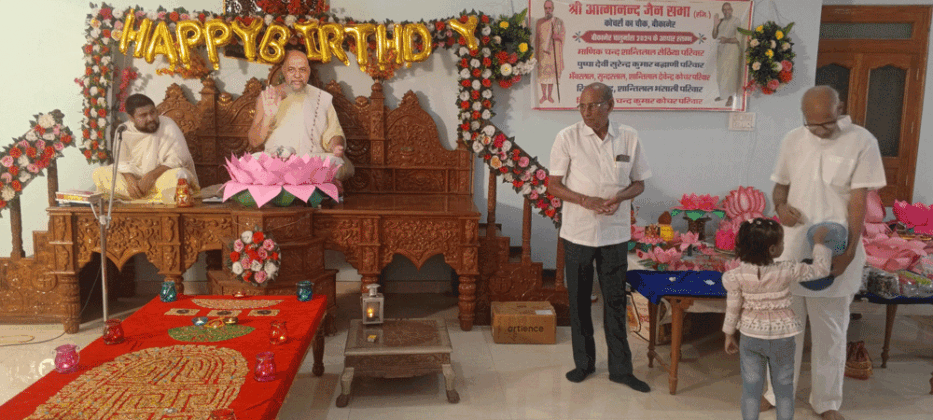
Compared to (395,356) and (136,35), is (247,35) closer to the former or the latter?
(136,35)

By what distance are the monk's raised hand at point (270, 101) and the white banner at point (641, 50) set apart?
2.58m

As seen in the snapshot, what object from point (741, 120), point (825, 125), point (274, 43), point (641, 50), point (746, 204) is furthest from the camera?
point (741, 120)

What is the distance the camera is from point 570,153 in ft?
13.8

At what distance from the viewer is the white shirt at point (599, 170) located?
413 centimetres

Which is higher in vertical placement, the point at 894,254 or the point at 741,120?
the point at 741,120

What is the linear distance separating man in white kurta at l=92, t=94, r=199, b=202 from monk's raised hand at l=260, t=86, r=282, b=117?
821 millimetres

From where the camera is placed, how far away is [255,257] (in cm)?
508

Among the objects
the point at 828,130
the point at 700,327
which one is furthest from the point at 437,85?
the point at 828,130

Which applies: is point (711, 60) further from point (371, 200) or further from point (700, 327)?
point (371, 200)

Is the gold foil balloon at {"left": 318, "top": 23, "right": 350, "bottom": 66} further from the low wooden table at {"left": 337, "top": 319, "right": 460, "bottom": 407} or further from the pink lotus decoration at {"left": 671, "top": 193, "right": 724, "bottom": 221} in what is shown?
the pink lotus decoration at {"left": 671, "top": 193, "right": 724, "bottom": 221}

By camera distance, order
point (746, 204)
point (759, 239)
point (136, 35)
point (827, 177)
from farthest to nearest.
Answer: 1. point (746, 204)
2. point (136, 35)
3. point (827, 177)
4. point (759, 239)

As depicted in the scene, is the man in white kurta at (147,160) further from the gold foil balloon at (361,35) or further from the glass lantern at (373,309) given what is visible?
the glass lantern at (373,309)

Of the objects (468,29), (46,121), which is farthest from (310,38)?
(46,121)

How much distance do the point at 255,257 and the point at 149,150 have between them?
5.21ft
